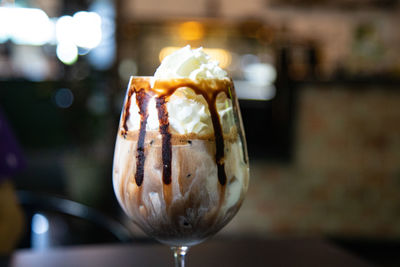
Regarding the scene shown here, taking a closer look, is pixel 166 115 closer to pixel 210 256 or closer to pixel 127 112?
pixel 127 112

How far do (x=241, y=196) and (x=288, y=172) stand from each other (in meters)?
2.91

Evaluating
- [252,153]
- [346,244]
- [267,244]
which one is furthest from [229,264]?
[346,244]

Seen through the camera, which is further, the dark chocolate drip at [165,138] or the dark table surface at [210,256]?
the dark table surface at [210,256]

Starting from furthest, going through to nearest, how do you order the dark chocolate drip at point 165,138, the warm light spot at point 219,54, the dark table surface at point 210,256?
1. the warm light spot at point 219,54
2. the dark table surface at point 210,256
3. the dark chocolate drip at point 165,138

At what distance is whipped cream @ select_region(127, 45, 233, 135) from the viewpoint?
0.51 m

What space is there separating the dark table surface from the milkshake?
0.28 meters

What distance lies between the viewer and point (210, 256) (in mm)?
836

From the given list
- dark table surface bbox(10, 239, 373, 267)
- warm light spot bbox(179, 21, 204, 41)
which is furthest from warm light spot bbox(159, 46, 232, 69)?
dark table surface bbox(10, 239, 373, 267)

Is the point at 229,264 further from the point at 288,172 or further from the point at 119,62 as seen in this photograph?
the point at 119,62

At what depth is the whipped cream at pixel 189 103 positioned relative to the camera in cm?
51

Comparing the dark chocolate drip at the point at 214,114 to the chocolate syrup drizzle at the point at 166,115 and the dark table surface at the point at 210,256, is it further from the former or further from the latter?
the dark table surface at the point at 210,256

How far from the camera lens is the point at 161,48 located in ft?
19.0

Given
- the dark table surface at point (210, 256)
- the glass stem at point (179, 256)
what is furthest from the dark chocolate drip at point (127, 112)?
the dark table surface at point (210, 256)

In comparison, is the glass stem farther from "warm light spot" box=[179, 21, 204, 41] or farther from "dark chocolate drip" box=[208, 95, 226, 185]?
"warm light spot" box=[179, 21, 204, 41]
